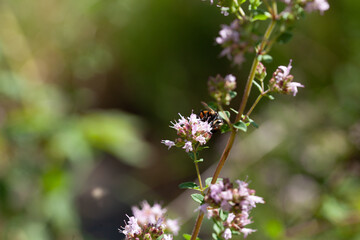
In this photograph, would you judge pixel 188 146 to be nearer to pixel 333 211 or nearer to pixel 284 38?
pixel 284 38

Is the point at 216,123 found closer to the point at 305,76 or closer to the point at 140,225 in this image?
the point at 140,225

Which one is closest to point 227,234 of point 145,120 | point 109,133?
point 109,133

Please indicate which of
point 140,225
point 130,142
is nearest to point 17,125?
point 130,142

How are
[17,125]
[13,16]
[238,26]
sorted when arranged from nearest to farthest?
[238,26]
[17,125]
[13,16]

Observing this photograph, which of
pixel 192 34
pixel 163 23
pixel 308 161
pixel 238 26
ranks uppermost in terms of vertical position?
pixel 163 23

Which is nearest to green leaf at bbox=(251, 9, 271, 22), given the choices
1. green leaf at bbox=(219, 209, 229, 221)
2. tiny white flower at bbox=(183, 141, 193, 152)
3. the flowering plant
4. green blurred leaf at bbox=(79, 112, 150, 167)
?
the flowering plant

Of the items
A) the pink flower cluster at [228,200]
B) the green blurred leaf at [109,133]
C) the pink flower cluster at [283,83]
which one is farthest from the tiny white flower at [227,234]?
the green blurred leaf at [109,133]

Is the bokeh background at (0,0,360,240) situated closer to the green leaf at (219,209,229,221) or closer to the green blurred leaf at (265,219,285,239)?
the green blurred leaf at (265,219,285,239)

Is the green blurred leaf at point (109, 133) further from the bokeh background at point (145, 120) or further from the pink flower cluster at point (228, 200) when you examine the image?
the pink flower cluster at point (228, 200)

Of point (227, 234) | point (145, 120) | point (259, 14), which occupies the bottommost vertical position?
point (227, 234)
